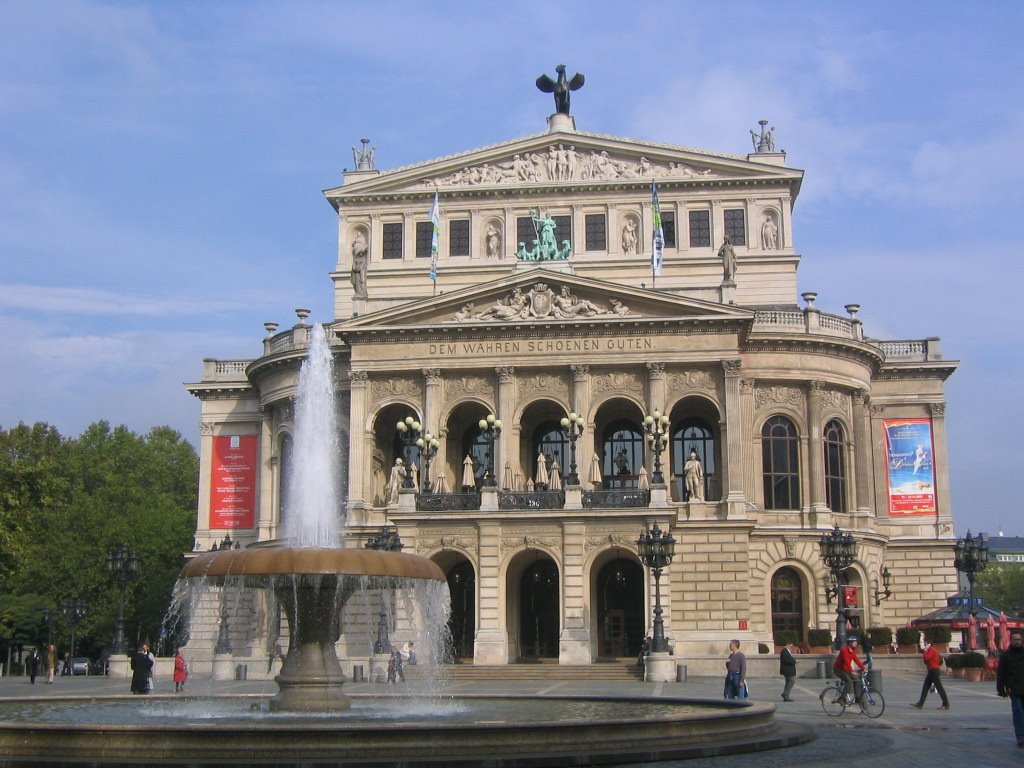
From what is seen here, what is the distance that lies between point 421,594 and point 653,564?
58.9 feet

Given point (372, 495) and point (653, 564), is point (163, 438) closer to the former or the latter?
point (372, 495)

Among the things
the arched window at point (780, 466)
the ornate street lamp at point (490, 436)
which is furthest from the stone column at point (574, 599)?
the arched window at point (780, 466)

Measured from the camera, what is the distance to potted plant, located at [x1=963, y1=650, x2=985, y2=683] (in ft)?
132

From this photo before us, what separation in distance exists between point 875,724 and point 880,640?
2637cm

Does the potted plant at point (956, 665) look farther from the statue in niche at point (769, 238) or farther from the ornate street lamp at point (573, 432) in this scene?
the statue in niche at point (769, 238)

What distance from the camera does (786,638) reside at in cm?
5088

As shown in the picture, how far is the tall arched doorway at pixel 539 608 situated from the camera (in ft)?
168

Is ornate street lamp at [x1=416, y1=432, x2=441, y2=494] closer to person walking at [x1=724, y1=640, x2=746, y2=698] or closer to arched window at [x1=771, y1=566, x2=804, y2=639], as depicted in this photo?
arched window at [x1=771, y1=566, x2=804, y2=639]

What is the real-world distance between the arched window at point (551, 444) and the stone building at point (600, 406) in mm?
106

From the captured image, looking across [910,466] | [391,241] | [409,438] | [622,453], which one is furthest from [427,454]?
[910,466]

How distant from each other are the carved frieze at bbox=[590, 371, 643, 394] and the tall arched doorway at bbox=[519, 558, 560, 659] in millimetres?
7391

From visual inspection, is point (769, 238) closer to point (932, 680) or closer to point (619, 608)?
point (619, 608)

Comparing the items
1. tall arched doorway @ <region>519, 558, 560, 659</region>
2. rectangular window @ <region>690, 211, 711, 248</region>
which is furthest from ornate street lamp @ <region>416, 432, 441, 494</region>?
rectangular window @ <region>690, 211, 711, 248</region>

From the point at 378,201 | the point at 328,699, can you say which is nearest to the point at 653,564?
the point at 328,699
